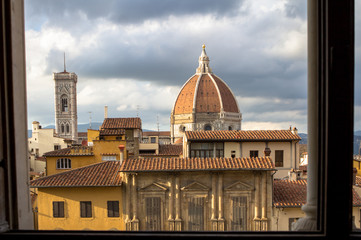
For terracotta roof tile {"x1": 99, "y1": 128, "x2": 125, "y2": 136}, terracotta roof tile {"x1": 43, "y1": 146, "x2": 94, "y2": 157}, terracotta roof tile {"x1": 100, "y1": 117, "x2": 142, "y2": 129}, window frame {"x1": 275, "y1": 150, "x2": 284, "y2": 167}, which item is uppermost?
terracotta roof tile {"x1": 100, "y1": 117, "x2": 142, "y2": 129}

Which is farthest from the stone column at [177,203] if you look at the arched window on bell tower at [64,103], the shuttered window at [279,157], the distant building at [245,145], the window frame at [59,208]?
the arched window on bell tower at [64,103]

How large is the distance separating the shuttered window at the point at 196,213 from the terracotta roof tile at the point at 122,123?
790 cm

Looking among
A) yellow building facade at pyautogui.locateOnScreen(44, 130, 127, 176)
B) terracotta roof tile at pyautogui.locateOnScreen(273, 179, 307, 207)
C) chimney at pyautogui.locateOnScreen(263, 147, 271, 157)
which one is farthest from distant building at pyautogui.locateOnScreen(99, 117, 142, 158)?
terracotta roof tile at pyautogui.locateOnScreen(273, 179, 307, 207)

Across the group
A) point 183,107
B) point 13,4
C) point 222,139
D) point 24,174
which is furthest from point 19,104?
point 183,107

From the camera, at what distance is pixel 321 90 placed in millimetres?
1937

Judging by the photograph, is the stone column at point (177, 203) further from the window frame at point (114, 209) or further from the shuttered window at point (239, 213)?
the window frame at point (114, 209)

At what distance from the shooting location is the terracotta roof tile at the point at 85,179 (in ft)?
41.0

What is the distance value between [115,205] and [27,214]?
10.8 meters

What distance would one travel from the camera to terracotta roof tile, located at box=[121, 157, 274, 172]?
12.4m

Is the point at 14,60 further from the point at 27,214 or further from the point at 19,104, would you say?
the point at 27,214

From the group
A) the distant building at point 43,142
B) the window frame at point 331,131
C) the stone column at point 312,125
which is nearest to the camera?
the window frame at point 331,131

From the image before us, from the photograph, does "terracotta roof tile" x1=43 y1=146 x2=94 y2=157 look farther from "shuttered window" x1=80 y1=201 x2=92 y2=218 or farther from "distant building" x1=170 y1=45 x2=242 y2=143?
"distant building" x1=170 y1=45 x2=242 y2=143

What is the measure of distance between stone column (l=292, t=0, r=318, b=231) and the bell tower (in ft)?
264

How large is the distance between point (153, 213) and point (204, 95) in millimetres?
71537
